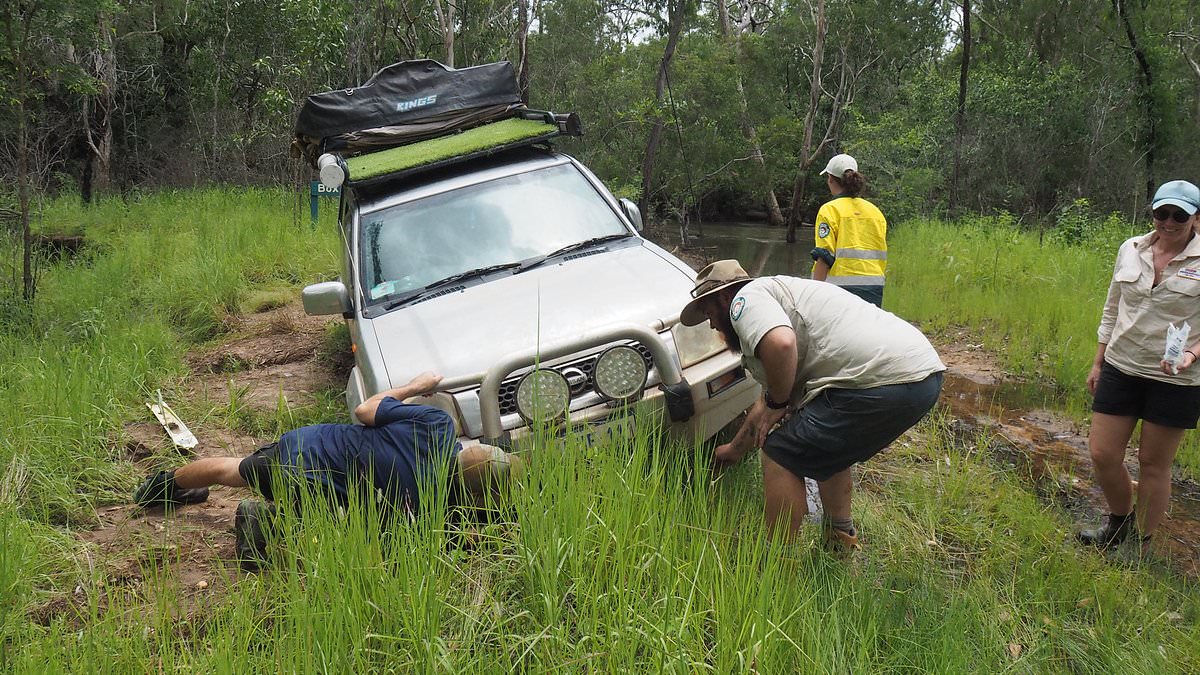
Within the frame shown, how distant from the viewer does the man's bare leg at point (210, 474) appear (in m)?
4.10

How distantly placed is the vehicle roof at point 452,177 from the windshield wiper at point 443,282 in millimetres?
879

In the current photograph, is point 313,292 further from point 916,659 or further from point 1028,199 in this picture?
point 1028,199

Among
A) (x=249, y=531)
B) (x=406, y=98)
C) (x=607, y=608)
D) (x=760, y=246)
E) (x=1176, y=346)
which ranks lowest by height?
(x=760, y=246)

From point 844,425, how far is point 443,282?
2.51 metres

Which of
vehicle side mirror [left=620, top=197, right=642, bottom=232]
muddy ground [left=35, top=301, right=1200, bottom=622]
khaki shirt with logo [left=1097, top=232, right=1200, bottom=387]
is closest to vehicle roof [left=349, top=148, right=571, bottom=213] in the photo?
vehicle side mirror [left=620, top=197, right=642, bottom=232]

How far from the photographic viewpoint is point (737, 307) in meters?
3.51

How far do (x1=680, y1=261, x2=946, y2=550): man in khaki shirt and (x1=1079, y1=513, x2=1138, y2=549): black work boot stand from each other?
61.3 inches

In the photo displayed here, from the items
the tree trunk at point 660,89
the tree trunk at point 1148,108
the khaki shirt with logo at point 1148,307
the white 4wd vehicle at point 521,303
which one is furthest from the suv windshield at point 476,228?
the tree trunk at point 1148,108

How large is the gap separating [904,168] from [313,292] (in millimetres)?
18404

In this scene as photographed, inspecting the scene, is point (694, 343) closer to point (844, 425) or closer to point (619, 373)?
point (619, 373)

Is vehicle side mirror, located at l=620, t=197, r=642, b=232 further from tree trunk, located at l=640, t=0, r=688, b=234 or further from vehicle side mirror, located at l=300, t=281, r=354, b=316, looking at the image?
tree trunk, located at l=640, t=0, r=688, b=234

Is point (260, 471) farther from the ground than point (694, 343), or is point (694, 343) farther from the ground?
point (694, 343)

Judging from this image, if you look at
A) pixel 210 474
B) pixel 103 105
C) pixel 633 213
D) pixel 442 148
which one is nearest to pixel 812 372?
pixel 633 213

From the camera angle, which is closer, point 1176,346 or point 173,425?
point 1176,346
